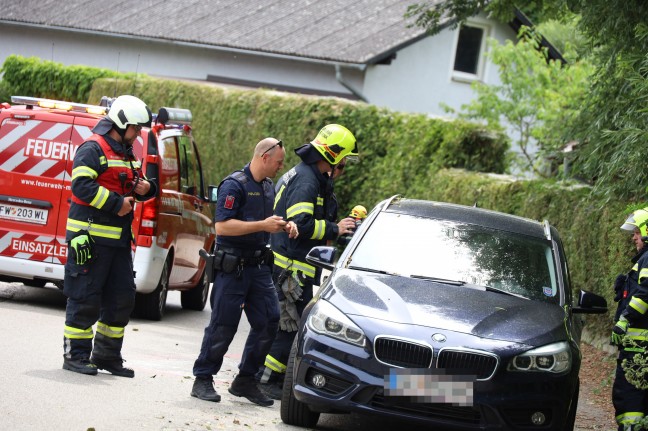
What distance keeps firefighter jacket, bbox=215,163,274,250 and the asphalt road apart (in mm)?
1122

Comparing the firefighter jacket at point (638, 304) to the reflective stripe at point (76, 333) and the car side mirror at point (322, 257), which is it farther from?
the reflective stripe at point (76, 333)

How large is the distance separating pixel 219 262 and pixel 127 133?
130 centimetres

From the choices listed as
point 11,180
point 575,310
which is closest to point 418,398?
point 575,310

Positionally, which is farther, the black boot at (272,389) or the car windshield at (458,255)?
the black boot at (272,389)

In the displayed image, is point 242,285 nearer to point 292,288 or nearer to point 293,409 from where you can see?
point 292,288

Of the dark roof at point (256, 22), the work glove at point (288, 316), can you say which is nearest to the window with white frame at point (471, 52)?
the dark roof at point (256, 22)

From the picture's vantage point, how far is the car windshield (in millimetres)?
8086

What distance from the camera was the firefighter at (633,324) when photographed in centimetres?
805

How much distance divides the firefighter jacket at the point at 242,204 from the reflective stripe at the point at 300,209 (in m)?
0.26

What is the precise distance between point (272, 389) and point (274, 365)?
0.18 metres

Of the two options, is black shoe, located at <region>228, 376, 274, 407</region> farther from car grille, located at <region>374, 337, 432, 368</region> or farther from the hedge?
the hedge

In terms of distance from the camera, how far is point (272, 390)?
8.79 m

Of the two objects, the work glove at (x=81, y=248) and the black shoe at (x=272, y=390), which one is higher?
the work glove at (x=81, y=248)

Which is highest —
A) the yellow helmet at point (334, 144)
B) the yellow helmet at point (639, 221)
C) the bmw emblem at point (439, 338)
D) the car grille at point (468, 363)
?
the yellow helmet at point (334, 144)
